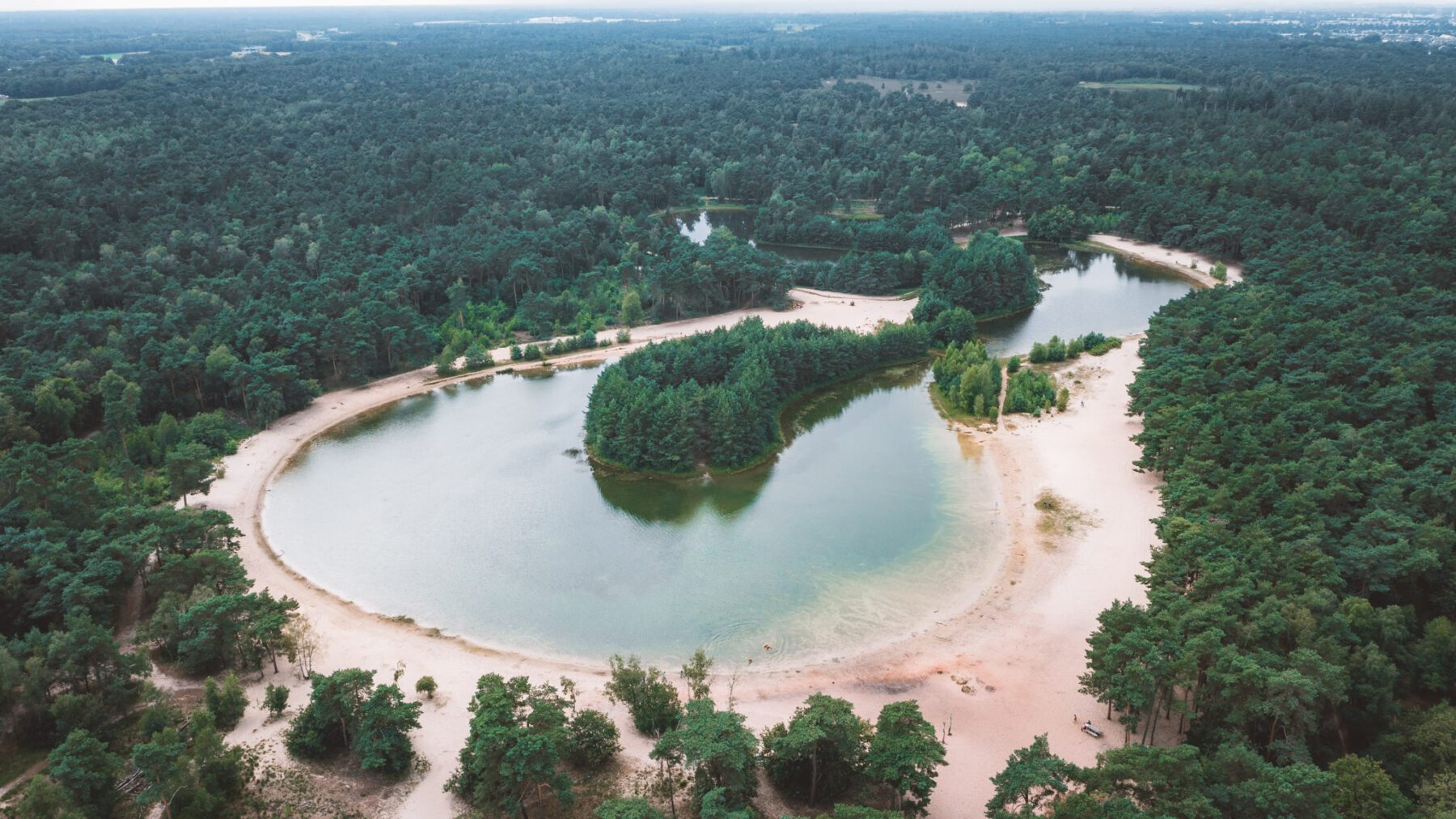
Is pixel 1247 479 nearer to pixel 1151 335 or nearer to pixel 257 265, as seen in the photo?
pixel 1151 335

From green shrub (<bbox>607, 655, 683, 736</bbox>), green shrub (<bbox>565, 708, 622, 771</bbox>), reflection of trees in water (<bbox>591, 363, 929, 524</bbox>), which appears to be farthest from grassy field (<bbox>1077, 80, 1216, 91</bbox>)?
green shrub (<bbox>565, 708, 622, 771</bbox>)

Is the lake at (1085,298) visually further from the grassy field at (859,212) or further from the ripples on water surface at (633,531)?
the grassy field at (859,212)

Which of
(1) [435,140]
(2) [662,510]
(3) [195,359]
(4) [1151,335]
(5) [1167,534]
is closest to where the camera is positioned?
(5) [1167,534]

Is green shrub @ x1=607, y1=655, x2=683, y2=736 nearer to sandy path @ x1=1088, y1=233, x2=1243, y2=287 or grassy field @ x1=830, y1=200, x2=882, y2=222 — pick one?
sandy path @ x1=1088, y1=233, x2=1243, y2=287

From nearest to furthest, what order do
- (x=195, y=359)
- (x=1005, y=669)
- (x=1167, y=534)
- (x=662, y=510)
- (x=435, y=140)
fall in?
(x=1005, y=669) → (x=1167, y=534) → (x=662, y=510) → (x=195, y=359) → (x=435, y=140)

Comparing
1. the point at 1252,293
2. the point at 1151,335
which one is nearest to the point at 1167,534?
the point at 1151,335

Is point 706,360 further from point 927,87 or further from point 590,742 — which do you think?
point 927,87

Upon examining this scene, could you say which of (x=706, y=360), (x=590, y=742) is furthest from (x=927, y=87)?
(x=590, y=742)
